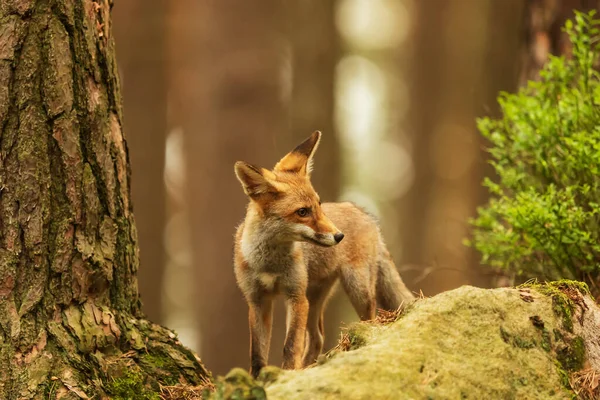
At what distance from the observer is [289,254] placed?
244 inches

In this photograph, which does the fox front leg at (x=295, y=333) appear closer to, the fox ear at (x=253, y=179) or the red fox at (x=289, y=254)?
the red fox at (x=289, y=254)

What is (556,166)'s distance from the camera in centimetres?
611

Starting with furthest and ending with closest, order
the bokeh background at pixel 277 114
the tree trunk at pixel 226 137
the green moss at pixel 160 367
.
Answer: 1. the bokeh background at pixel 277 114
2. the tree trunk at pixel 226 137
3. the green moss at pixel 160 367

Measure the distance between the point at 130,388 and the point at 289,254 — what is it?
6.39 feet

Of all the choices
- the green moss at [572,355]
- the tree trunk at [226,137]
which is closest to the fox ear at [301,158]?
the green moss at [572,355]

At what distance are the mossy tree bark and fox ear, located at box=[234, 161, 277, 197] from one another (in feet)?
3.75

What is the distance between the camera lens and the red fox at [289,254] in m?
5.95

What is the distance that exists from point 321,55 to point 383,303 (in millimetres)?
11034

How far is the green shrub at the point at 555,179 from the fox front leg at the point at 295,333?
187cm

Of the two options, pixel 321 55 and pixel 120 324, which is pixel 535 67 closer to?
pixel 120 324

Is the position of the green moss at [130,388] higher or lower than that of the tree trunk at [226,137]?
lower

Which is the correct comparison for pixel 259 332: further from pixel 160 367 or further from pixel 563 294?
pixel 563 294

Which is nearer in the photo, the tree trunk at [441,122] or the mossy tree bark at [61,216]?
the mossy tree bark at [61,216]

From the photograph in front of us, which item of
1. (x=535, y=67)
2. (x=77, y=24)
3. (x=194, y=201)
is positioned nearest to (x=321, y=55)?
(x=194, y=201)
